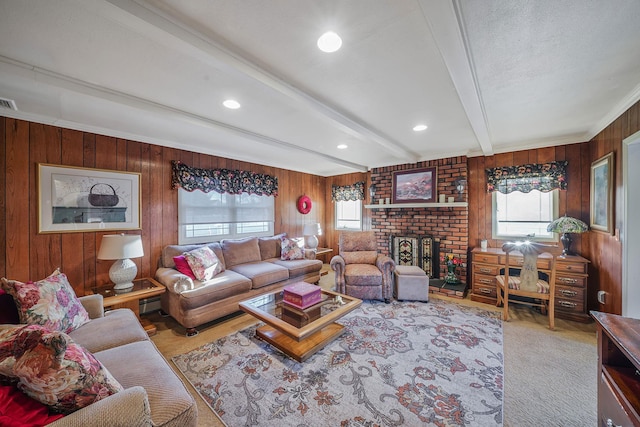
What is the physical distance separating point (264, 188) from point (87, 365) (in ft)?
12.3

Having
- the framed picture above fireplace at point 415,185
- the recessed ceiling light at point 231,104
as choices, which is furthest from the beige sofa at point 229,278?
the framed picture above fireplace at point 415,185

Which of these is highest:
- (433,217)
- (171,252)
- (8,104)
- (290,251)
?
(8,104)

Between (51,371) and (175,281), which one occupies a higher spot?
(51,371)

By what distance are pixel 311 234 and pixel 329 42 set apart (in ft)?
13.7

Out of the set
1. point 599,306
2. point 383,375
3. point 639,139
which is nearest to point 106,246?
point 383,375

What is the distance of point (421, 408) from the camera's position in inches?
63.4

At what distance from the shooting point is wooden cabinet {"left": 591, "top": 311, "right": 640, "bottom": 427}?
99 cm

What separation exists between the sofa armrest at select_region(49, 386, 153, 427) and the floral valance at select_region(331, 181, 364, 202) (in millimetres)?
4889

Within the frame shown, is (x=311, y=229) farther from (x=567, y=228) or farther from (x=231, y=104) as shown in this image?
(x=567, y=228)

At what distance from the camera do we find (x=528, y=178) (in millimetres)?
3576

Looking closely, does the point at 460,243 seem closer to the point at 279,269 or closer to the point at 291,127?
the point at 279,269

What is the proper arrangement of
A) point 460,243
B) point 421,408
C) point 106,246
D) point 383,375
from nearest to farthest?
point 421,408
point 383,375
point 106,246
point 460,243

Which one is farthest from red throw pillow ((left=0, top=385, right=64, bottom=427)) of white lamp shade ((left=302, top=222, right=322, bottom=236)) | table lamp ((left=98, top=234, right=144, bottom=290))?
white lamp shade ((left=302, top=222, right=322, bottom=236))

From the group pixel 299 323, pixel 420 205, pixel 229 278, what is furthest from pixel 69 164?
pixel 420 205
